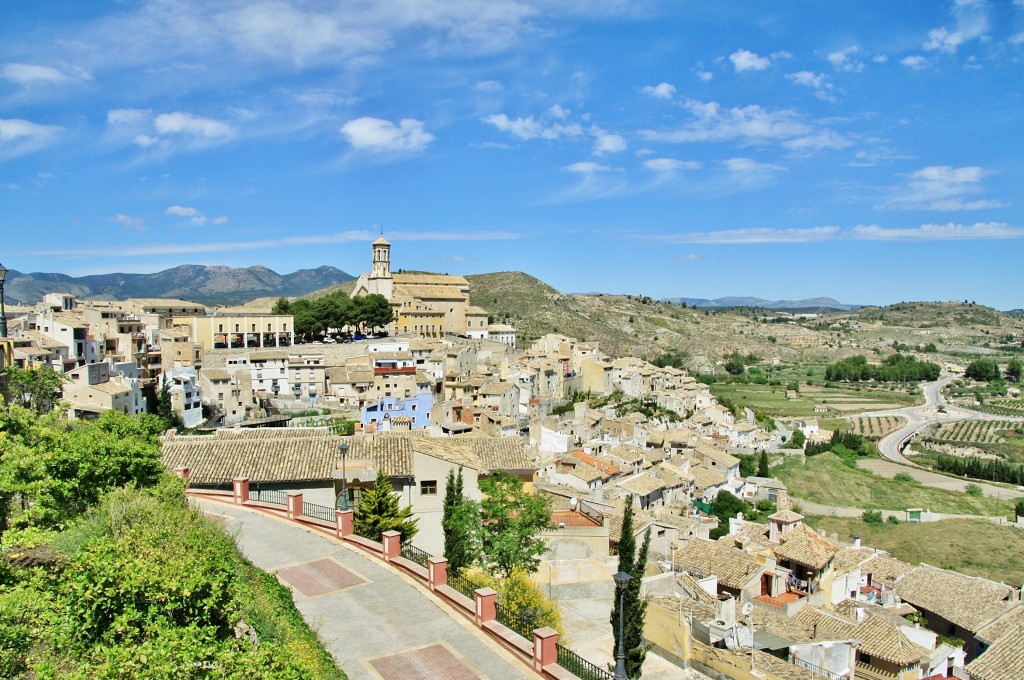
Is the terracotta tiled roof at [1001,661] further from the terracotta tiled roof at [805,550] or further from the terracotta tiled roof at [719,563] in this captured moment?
the terracotta tiled roof at [719,563]

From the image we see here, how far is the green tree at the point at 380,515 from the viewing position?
16.3 metres

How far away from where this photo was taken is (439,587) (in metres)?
12.0

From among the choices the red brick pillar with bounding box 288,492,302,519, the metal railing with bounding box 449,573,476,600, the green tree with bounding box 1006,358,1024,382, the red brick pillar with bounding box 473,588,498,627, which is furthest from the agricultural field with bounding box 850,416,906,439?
the red brick pillar with bounding box 473,588,498,627

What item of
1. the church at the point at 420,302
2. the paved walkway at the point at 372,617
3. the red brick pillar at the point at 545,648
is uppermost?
the church at the point at 420,302

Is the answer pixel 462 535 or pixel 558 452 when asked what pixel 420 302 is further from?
pixel 462 535

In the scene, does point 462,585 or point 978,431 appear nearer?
point 462,585

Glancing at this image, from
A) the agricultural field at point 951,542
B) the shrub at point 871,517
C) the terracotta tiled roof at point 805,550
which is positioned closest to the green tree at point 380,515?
the terracotta tiled roof at point 805,550

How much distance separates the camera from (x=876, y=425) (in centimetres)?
8969

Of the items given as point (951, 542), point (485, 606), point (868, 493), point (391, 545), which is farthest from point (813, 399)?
point (485, 606)

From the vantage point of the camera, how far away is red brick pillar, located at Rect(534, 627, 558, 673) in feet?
31.3

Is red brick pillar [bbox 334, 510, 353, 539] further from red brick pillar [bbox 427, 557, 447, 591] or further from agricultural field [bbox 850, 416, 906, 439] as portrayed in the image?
agricultural field [bbox 850, 416, 906, 439]

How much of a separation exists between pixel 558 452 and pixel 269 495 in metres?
25.2

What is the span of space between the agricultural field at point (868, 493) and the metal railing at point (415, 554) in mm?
41701

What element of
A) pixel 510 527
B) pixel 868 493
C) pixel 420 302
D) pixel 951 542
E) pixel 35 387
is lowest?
pixel 868 493
